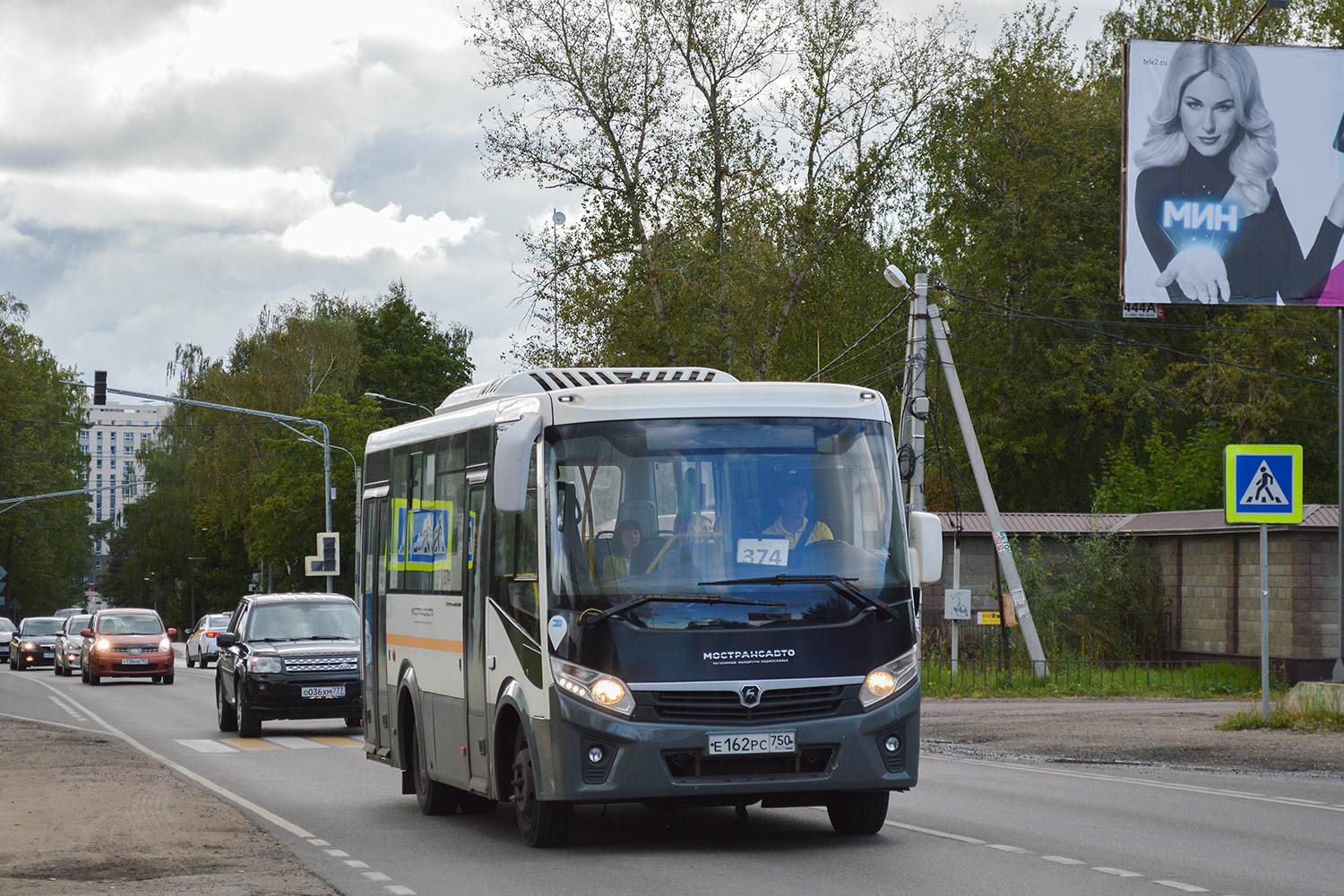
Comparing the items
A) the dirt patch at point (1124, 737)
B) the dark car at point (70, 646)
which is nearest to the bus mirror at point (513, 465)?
the dirt patch at point (1124, 737)

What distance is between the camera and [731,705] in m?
10.1

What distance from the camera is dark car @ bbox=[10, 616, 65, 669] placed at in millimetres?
50469

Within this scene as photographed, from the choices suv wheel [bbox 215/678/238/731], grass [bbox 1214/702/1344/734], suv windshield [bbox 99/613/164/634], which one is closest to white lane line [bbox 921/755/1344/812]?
grass [bbox 1214/702/1344/734]

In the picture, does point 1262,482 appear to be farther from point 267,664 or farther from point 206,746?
point 206,746

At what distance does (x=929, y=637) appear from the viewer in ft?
127

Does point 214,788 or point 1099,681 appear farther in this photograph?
point 1099,681

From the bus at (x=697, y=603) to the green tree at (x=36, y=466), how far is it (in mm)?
78784

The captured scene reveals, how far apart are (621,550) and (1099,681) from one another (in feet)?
77.9

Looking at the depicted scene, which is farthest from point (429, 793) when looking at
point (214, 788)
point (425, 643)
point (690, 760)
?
point (690, 760)

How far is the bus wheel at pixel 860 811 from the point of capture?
437 inches

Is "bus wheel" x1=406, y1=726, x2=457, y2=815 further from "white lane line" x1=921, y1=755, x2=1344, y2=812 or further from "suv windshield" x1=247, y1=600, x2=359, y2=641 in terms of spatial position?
"suv windshield" x1=247, y1=600, x2=359, y2=641

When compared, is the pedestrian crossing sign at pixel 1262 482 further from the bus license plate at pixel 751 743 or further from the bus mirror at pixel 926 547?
the bus license plate at pixel 751 743

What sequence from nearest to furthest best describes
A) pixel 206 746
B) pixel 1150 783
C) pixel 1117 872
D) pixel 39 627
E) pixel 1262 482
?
pixel 1117 872 < pixel 1150 783 < pixel 1262 482 < pixel 206 746 < pixel 39 627

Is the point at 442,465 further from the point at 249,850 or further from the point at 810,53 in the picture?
the point at 810,53
